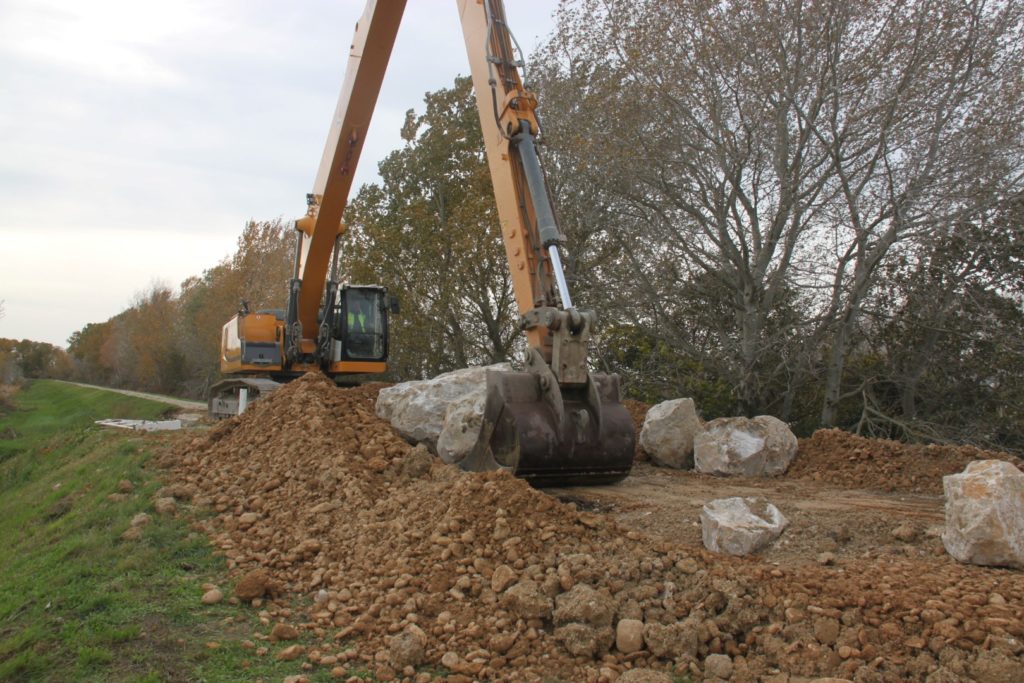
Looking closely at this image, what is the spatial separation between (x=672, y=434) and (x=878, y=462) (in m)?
1.96

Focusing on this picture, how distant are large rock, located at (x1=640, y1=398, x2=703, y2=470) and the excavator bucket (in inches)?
63.4

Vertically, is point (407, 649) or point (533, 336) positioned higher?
point (533, 336)

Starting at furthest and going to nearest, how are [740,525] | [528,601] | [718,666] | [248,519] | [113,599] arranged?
[248,519]
[740,525]
[113,599]
[528,601]
[718,666]

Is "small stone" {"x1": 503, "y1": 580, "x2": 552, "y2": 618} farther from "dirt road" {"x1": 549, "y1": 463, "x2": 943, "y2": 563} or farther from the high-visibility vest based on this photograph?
the high-visibility vest

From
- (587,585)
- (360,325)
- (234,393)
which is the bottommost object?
(587,585)

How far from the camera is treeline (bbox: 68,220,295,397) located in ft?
118

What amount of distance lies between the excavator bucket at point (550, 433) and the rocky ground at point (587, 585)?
28 cm

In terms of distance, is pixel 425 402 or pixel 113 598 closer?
pixel 113 598

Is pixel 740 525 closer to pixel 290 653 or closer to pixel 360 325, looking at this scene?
pixel 290 653

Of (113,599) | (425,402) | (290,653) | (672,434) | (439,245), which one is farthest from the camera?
(439,245)

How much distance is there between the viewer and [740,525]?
468cm

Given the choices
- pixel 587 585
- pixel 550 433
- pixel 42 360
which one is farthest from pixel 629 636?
pixel 42 360

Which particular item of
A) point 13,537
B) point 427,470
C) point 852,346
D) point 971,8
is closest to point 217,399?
point 13,537

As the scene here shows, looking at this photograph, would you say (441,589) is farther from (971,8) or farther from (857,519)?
(971,8)
